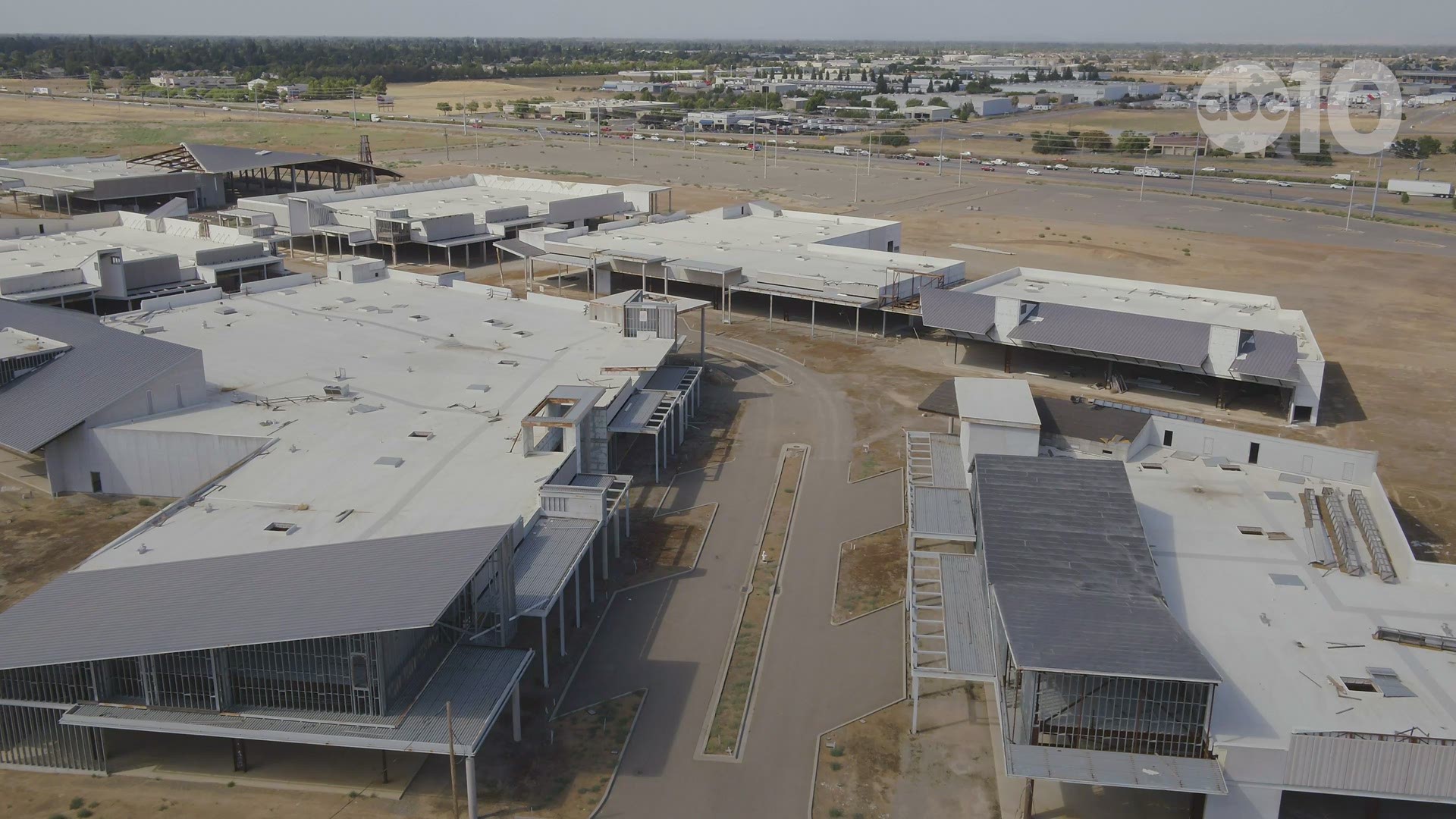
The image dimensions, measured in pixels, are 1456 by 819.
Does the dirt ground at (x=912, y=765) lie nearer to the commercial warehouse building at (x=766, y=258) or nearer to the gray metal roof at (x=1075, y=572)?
the gray metal roof at (x=1075, y=572)

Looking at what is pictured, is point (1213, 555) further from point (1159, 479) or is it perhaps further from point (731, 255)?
point (731, 255)

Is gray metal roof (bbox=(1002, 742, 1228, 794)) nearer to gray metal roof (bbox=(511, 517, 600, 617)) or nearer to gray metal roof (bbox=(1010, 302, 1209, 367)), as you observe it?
gray metal roof (bbox=(511, 517, 600, 617))

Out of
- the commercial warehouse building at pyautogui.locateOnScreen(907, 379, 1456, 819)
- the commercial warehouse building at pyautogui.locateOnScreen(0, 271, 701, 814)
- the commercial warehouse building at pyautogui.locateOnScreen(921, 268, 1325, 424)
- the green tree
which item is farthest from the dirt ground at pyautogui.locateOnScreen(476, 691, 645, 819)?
the green tree

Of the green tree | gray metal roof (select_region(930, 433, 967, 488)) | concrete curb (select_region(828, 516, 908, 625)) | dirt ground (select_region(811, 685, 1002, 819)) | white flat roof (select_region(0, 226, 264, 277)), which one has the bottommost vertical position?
dirt ground (select_region(811, 685, 1002, 819))

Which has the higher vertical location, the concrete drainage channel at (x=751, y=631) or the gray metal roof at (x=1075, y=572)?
the gray metal roof at (x=1075, y=572)

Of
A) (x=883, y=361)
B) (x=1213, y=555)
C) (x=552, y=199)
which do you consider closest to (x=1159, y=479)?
(x=1213, y=555)

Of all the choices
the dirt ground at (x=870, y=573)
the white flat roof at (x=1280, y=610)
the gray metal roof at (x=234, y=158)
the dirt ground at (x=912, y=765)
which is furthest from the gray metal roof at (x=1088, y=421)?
the gray metal roof at (x=234, y=158)

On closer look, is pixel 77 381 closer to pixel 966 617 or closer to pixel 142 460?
pixel 142 460
